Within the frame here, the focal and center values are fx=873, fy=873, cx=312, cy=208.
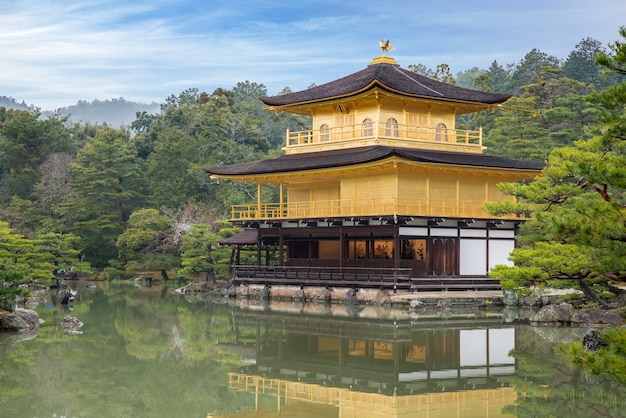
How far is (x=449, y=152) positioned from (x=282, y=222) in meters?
8.01

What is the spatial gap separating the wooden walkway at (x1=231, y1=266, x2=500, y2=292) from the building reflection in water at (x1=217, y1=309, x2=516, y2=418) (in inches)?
228

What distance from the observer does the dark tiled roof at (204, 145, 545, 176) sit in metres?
34.0

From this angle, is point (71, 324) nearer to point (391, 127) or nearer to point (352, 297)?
point (352, 297)

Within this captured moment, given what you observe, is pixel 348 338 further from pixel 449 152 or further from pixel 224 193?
pixel 224 193

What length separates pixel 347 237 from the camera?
3719 centimetres

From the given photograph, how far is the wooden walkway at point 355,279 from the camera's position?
3284cm

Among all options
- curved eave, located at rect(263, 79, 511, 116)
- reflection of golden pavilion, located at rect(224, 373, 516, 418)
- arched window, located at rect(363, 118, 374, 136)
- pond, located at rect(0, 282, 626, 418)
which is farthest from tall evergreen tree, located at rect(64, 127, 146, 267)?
reflection of golden pavilion, located at rect(224, 373, 516, 418)

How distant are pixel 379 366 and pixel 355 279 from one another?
16.1 meters

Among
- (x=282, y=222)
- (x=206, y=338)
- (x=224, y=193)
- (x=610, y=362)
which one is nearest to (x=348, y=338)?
(x=206, y=338)

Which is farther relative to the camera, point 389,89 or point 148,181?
point 148,181

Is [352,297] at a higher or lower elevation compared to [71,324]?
higher

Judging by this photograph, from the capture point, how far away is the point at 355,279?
34250mm

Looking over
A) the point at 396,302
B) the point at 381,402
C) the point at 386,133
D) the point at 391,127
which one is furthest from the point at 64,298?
the point at 381,402

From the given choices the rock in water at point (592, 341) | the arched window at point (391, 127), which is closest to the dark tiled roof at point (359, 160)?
the arched window at point (391, 127)
